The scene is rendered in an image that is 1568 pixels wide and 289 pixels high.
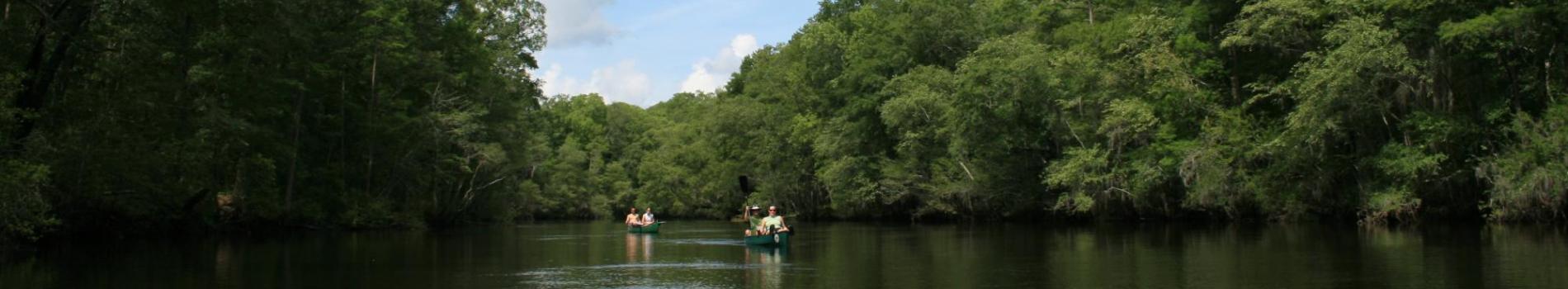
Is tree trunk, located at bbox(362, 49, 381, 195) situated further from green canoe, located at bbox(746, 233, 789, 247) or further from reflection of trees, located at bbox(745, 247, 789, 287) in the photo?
green canoe, located at bbox(746, 233, 789, 247)

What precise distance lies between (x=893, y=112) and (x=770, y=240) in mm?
25015

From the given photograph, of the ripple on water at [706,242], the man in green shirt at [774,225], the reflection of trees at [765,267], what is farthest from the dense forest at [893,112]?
the man in green shirt at [774,225]

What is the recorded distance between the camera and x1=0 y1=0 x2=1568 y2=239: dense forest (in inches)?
1094

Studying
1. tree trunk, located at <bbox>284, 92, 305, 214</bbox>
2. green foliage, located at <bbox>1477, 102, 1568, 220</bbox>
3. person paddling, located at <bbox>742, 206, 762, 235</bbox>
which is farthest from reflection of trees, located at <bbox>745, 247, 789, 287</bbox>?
tree trunk, located at <bbox>284, 92, 305, 214</bbox>

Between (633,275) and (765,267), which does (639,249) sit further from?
(633,275)

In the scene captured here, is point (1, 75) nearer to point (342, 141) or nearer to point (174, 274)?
point (174, 274)

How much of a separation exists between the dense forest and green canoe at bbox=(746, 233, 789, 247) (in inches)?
478

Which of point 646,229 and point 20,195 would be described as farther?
point 646,229

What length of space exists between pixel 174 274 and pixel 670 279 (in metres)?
6.93

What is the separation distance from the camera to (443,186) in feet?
180

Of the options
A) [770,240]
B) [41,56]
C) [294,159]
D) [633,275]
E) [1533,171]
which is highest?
[41,56]

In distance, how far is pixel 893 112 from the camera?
5116 centimetres

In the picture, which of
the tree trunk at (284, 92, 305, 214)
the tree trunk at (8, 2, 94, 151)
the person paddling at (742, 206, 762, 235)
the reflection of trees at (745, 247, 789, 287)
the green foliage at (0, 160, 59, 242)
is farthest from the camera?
the tree trunk at (284, 92, 305, 214)

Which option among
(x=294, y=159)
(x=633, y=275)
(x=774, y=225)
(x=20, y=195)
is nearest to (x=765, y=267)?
(x=633, y=275)
